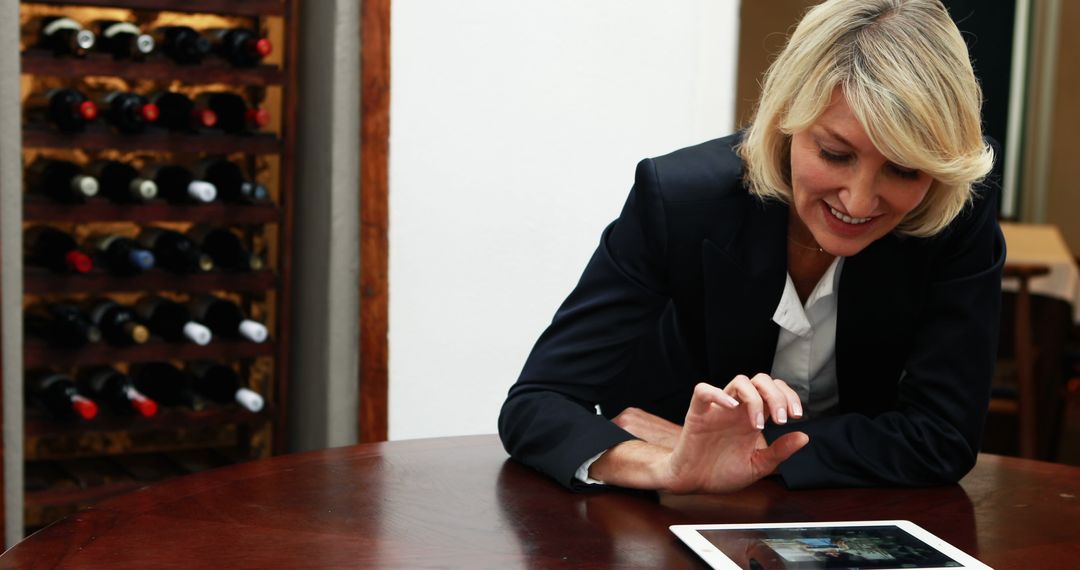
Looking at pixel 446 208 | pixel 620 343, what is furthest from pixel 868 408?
pixel 446 208

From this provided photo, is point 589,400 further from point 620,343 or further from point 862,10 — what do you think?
point 862,10

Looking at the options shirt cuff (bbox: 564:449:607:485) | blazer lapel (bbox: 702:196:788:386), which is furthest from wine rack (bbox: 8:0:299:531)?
shirt cuff (bbox: 564:449:607:485)

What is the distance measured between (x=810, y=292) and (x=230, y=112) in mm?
1924

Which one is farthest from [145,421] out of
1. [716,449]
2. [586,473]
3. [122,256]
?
[716,449]

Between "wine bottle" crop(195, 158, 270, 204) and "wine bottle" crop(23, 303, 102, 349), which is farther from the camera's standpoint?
"wine bottle" crop(195, 158, 270, 204)

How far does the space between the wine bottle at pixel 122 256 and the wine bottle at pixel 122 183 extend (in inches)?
4.3

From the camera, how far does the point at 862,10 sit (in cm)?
153

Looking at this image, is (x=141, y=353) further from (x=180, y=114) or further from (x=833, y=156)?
(x=833, y=156)

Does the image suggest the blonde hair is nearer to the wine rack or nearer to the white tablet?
the white tablet

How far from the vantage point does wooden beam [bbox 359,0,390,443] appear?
3064mm

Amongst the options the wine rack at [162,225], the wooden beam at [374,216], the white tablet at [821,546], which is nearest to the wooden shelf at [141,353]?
the wine rack at [162,225]

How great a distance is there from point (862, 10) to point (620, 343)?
56cm

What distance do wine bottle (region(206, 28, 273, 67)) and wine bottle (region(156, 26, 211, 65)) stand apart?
0.20ft

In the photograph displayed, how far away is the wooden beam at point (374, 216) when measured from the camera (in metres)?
3.06
